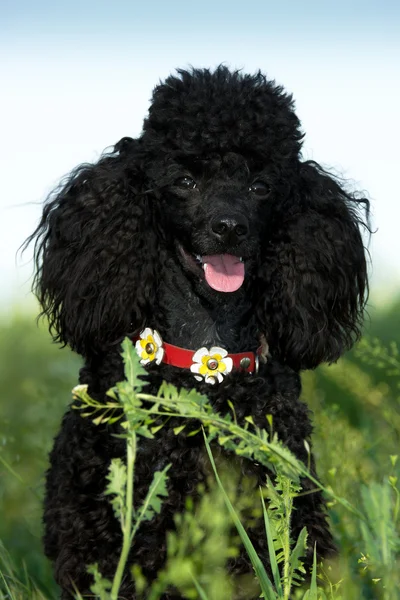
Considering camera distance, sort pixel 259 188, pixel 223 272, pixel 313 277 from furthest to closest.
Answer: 1. pixel 313 277
2. pixel 259 188
3. pixel 223 272

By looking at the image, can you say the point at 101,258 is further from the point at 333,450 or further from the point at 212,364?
the point at 333,450

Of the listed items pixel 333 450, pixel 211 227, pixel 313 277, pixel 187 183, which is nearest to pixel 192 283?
pixel 211 227

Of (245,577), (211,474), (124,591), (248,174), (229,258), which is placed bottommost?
(124,591)

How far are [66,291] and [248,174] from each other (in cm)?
83

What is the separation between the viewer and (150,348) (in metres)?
3.08

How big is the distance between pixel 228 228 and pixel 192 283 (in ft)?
0.94

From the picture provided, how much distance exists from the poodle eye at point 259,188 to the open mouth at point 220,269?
0.26 meters

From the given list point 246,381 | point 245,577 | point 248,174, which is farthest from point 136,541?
point 248,174

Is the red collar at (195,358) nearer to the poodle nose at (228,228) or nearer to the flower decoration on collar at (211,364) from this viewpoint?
the flower decoration on collar at (211,364)

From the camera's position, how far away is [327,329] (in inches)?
141

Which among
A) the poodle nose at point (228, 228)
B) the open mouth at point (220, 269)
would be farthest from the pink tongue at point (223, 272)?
the poodle nose at point (228, 228)

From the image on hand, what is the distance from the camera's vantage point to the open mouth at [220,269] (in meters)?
3.09

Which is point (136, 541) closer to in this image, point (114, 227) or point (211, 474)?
point (211, 474)

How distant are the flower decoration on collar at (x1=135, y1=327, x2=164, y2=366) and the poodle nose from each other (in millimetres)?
415
